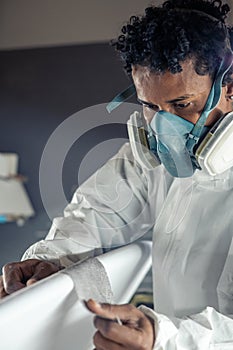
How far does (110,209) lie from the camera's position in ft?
3.06

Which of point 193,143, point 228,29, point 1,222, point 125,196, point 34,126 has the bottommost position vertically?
point 1,222

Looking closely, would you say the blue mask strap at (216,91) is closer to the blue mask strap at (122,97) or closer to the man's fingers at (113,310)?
the blue mask strap at (122,97)

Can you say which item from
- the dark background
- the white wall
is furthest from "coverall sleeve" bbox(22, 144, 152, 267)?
the dark background

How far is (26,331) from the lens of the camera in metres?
0.50

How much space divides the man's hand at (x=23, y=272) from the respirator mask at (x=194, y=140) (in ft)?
0.75

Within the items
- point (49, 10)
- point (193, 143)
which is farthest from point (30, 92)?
point (193, 143)

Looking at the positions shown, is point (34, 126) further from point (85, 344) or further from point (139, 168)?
point (85, 344)

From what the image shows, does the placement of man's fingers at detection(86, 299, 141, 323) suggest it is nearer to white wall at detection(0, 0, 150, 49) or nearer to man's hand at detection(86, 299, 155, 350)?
man's hand at detection(86, 299, 155, 350)

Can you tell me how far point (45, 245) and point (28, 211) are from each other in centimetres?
123

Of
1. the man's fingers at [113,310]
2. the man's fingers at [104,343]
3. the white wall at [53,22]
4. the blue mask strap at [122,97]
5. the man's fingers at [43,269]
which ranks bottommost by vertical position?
the man's fingers at [43,269]

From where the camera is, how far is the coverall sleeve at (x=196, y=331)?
570mm

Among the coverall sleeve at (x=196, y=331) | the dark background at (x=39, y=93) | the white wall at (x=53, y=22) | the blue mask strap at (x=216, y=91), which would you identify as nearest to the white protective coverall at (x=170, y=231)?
the coverall sleeve at (x=196, y=331)

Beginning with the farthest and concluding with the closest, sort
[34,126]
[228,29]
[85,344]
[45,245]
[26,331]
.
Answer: [34,126] → [45,245] → [228,29] → [85,344] → [26,331]

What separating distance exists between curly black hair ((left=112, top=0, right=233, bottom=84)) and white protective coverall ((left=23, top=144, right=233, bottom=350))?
0.20 m
